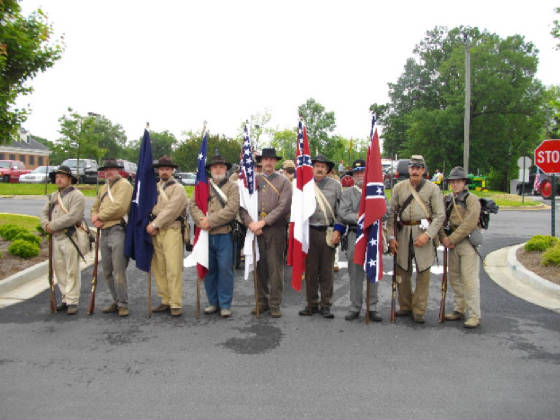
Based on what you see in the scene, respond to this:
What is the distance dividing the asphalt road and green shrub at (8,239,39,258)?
2.51 m

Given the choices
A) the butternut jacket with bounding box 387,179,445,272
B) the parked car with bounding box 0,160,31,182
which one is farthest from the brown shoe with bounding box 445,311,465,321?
Answer: the parked car with bounding box 0,160,31,182

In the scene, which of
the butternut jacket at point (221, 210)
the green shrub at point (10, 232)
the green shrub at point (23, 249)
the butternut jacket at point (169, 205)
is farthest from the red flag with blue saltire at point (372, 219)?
the green shrub at point (10, 232)

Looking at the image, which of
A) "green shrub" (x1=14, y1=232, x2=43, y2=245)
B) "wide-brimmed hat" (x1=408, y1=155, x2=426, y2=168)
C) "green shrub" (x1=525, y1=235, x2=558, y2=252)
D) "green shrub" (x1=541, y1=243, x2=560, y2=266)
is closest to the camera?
"wide-brimmed hat" (x1=408, y1=155, x2=426, y2=168)

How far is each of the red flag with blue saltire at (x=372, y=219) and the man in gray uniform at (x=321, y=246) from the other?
39 centimetres

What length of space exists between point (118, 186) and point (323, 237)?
288cm

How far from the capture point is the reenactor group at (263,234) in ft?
20.7

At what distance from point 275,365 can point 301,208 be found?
89.8 inches

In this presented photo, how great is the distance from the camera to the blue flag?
6461 millimetres

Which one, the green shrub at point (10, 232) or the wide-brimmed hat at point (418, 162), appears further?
the green shrub at point (10, 232)

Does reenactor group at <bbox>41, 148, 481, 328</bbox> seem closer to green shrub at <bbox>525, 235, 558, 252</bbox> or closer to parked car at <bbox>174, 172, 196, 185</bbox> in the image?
green shrub at <bbox>525, 235, 558, 252</bbox>

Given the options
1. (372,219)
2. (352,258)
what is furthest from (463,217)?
(352,258)

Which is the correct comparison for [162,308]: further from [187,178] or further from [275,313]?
[187,178]

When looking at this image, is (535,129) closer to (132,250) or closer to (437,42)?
(437,42)

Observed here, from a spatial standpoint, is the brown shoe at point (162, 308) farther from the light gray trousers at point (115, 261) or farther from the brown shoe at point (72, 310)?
the brown shoe at point (72, 310)
